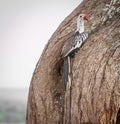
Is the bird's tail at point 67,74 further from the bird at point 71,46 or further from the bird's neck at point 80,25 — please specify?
the bird's neck at point 80,25

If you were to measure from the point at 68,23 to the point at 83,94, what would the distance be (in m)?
0.46

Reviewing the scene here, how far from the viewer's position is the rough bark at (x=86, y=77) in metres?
1.81

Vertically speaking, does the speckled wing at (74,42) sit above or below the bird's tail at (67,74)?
above

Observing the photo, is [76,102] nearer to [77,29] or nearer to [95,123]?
[95,123]

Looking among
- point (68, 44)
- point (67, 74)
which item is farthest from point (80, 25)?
point (67, 74)

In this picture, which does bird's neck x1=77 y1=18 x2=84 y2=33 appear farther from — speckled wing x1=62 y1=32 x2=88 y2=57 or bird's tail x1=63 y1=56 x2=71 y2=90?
bird's tail x1=63 y1=56 x2=71 y2=90

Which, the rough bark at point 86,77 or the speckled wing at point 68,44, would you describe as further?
the speckled wing at point 68,44

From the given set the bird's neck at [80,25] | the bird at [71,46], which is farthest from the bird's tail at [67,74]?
the bird's neck at [80,25]

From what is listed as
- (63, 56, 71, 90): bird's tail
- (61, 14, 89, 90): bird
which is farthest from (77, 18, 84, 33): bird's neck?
(63, 56, 71, 90): bird's tail

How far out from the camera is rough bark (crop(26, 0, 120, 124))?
1814 mm

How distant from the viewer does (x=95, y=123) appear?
1.81 m

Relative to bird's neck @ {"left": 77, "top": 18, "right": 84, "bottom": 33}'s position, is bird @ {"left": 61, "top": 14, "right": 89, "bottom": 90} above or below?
below

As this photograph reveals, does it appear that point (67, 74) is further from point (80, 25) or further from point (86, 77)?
point (80, 25)

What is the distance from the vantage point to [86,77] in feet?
6.21
